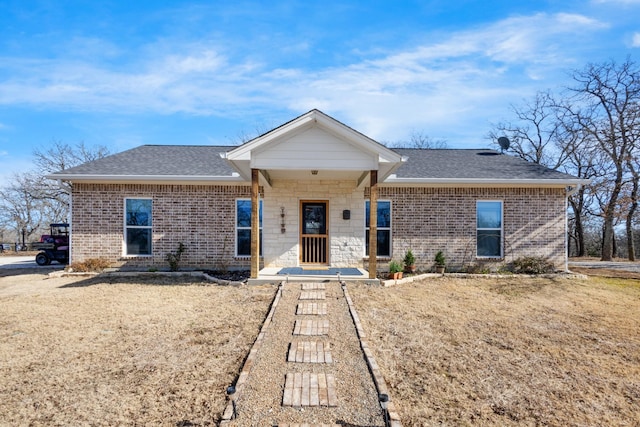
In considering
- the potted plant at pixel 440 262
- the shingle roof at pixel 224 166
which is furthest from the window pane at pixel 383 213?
the potted plant at pixel 440 262

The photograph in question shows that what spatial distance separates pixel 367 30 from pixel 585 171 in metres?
22.0

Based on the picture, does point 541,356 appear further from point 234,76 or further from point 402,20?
point 234,76

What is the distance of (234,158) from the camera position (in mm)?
8359

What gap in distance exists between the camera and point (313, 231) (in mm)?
11523

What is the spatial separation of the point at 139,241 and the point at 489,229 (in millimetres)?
11516

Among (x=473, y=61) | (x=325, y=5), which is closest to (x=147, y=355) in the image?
(x=325, y=5)

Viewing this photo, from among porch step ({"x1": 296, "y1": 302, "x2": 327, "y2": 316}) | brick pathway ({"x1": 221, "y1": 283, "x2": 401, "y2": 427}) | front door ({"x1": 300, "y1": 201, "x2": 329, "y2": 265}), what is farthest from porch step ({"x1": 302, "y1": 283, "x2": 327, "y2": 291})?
front door ({"x1": 300, "y1": 201, "x2": 329, "y2": 265})

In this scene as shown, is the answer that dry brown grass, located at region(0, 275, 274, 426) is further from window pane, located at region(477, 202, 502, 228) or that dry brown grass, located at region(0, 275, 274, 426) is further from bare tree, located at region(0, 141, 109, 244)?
bare tree, located at region(0, 141, 109, 244)

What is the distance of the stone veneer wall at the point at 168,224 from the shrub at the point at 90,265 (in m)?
0.24

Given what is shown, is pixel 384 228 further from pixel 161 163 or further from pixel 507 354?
pixel 161 163

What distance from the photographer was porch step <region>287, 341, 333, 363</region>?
4.35m

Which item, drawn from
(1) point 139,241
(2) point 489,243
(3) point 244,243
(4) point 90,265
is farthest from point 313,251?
(4) point 90,265

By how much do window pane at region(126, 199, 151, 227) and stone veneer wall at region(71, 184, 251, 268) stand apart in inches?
7.4

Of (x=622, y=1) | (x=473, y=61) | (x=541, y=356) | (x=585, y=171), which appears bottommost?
(x=541, y=356)
